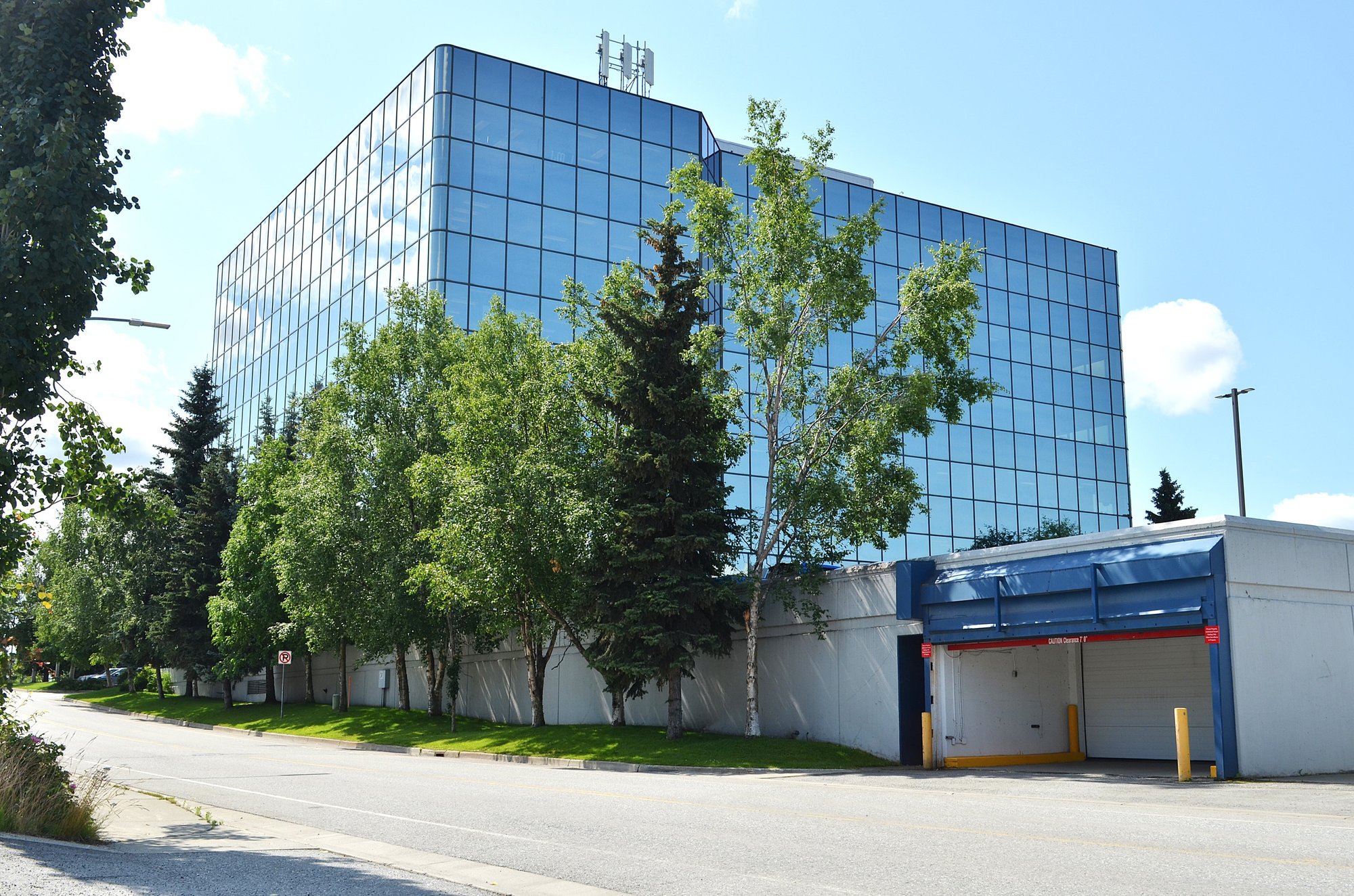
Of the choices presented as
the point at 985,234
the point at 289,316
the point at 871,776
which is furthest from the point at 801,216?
the point at 289,316

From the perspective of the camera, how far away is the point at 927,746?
24.0m

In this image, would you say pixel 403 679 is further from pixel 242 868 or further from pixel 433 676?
pixel 242 868

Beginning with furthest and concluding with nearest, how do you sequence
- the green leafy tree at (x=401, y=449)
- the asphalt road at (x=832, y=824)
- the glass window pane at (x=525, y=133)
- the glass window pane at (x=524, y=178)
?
the glass window pane at (x=525, y=133) → the glass window pane at (x=524, y=178) → the green leafy tree at (x=401, y=449) → the asphalt road at (x=832, y=824)

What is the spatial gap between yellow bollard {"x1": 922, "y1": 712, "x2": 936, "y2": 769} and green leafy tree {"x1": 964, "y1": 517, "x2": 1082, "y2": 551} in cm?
2775

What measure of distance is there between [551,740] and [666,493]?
7862 mm

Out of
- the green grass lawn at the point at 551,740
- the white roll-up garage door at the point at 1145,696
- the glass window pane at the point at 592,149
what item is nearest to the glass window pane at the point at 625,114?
the glass window pane at the point at 592,149

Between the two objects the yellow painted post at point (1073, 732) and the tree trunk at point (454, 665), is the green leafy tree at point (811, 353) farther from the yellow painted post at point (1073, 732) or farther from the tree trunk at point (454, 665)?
the tree trunk at point (454, 665)

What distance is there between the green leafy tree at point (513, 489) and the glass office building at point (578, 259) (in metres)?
12.4

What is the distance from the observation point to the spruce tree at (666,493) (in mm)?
27328

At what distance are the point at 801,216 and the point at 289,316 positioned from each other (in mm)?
37528

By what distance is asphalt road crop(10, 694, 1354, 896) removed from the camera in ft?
30.1

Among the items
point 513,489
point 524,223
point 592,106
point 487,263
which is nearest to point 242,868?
point 513,489

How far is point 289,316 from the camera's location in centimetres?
5772

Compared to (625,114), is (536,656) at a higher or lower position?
lower
